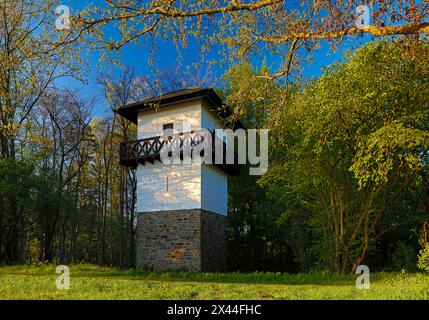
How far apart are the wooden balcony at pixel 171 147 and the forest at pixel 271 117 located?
2723mm

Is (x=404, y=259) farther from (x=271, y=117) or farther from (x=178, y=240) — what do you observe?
(x=271, y=117)

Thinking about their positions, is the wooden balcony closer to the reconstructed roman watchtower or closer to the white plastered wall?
the reconstructed roman watchtower

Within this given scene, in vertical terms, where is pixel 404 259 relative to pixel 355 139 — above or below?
below

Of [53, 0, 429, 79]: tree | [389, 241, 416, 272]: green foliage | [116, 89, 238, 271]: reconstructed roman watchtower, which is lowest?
[389, 241, 416, 272]: green foliage

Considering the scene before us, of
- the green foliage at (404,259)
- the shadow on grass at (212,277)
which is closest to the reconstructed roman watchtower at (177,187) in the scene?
the shadow on grass at (212,277)

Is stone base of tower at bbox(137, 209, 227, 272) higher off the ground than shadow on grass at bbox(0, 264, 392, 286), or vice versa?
stone base of tower at bbox(137, 209, 227, 272)

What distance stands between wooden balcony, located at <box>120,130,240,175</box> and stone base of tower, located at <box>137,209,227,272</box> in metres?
2.50

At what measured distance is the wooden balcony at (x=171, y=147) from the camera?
15.9 metres

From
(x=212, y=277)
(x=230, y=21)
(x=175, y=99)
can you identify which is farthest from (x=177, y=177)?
(x=230, y=21)

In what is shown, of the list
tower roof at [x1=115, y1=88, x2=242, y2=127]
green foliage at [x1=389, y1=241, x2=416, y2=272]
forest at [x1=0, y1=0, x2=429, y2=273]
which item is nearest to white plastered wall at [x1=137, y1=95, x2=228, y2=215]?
tower roof at [x1=115, y1=88, x2=242, y2=127]

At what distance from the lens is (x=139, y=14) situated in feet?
23.1

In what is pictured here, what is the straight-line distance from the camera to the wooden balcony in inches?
627

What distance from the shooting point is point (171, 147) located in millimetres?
16359

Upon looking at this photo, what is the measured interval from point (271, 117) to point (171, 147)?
7.61 m
